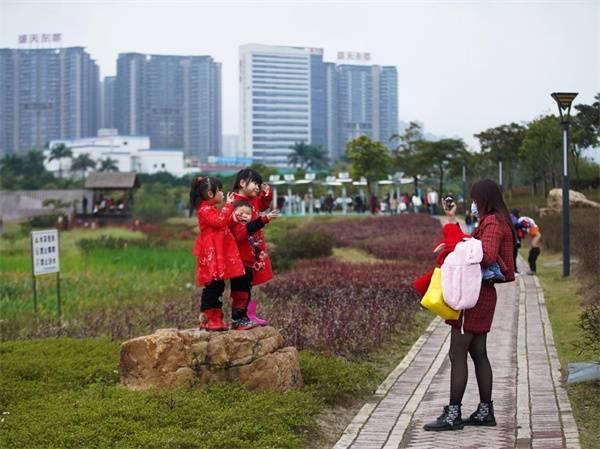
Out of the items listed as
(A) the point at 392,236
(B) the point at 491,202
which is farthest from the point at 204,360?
(A) the point at 392,236

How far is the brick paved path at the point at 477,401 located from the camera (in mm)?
6242

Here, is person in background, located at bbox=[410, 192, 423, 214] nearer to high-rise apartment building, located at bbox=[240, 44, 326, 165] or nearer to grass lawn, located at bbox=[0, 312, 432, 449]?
grass lawn, located at bbox=[0, 312, 432, 449]


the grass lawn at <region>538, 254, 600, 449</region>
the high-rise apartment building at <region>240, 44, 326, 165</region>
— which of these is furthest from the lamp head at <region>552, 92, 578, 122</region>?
the high-rise apartment building at <region>240, 44, 326, 165</region>

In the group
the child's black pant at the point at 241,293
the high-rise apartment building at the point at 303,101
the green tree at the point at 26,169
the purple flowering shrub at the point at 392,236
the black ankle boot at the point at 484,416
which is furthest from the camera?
the high-rise apartment building at the point at 303,101

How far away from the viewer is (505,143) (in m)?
47.8

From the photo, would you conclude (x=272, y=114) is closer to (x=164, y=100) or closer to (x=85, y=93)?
(x=164, y=100)

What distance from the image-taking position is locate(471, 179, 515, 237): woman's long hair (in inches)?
253

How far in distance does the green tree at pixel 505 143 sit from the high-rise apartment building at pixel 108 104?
111538 millimetres

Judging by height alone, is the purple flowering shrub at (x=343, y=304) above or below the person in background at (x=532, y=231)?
below

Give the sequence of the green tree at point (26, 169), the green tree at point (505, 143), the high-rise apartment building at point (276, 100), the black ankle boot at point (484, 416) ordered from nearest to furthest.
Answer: the black ankle boot at point (484, 416)
the green tree at point (505, 143)
the green tree at point (26, 169)
the high-rise apartment building at point (276, 100)

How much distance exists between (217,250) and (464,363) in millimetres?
1951

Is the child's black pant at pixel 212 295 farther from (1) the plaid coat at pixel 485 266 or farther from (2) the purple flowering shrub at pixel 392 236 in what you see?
(2) the purple flowering shrub at pixel 392 236

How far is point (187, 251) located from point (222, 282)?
20.1 metres

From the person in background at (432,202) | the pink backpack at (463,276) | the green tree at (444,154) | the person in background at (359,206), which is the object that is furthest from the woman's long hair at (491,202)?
the green tree at (444,154)
